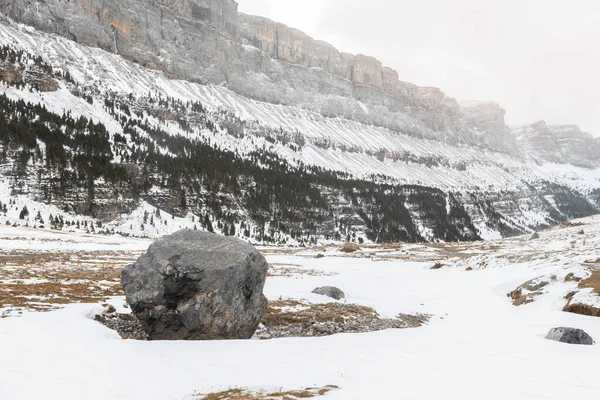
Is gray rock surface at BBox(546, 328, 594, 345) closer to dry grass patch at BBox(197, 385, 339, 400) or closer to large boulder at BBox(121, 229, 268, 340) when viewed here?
dry grass patch at BBox(197, 385, 339, 400)

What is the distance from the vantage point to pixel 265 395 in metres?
8.09

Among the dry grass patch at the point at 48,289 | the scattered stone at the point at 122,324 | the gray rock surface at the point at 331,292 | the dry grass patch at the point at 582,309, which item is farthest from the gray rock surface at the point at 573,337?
the dry grass patch at the point at 48,289

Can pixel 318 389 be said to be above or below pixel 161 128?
below

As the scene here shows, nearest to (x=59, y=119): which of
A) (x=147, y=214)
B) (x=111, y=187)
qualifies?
(x=111, y=187)

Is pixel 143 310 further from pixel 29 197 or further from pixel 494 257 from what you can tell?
pixel 29 197

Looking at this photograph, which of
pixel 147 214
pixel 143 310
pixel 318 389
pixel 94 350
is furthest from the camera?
pixel 147 214

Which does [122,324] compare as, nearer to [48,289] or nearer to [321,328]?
[48,289]

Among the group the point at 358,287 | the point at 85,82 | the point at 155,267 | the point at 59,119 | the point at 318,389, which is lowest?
the point at 358,287

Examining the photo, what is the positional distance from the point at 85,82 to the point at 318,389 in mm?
214559

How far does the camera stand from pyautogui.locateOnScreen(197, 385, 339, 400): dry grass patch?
25.7 feet

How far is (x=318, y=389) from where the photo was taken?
853 cm

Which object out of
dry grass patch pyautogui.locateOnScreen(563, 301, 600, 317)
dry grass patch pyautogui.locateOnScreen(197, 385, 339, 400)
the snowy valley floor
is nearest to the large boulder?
the snowy valley floor

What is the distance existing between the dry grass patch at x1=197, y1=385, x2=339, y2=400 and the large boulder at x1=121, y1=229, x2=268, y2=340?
177 inches

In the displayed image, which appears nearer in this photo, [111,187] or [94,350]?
[94,350]
